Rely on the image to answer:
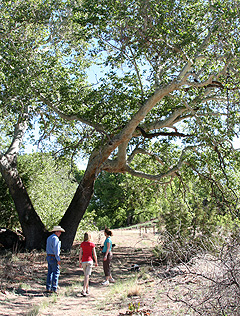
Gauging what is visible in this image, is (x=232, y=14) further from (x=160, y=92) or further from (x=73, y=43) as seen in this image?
(x=73, y=43)

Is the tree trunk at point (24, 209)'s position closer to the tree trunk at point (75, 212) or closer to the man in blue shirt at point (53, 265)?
the tree trunk at point (75, 212)

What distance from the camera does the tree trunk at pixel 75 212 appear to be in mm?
13525

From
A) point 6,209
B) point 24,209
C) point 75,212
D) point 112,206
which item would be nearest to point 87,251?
point 75,212

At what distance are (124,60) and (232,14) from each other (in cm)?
392

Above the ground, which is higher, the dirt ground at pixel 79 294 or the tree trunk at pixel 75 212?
the tree trunk at pixel 75 212

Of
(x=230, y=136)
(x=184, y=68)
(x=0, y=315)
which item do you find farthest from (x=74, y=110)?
(x=0, y=315)

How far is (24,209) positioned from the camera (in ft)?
43.6

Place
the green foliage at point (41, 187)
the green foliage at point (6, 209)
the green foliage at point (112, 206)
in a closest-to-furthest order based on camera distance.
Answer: the green foliage at point (6, 209) → the green foliage at point (41, 187) → the green foliage at point (112, 206)

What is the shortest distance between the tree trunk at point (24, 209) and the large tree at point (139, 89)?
0.04 m

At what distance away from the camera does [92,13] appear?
10766 mm

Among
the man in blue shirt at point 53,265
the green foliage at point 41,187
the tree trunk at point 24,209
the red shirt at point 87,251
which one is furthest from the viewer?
the green foliage at point 41,187

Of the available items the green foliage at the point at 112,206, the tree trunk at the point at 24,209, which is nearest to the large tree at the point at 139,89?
the tree trunk at the point at 24,209

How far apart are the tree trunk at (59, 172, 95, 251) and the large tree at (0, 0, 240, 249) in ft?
0.13

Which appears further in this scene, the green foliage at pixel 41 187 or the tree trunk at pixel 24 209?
the green foliage at pixel 41 187
